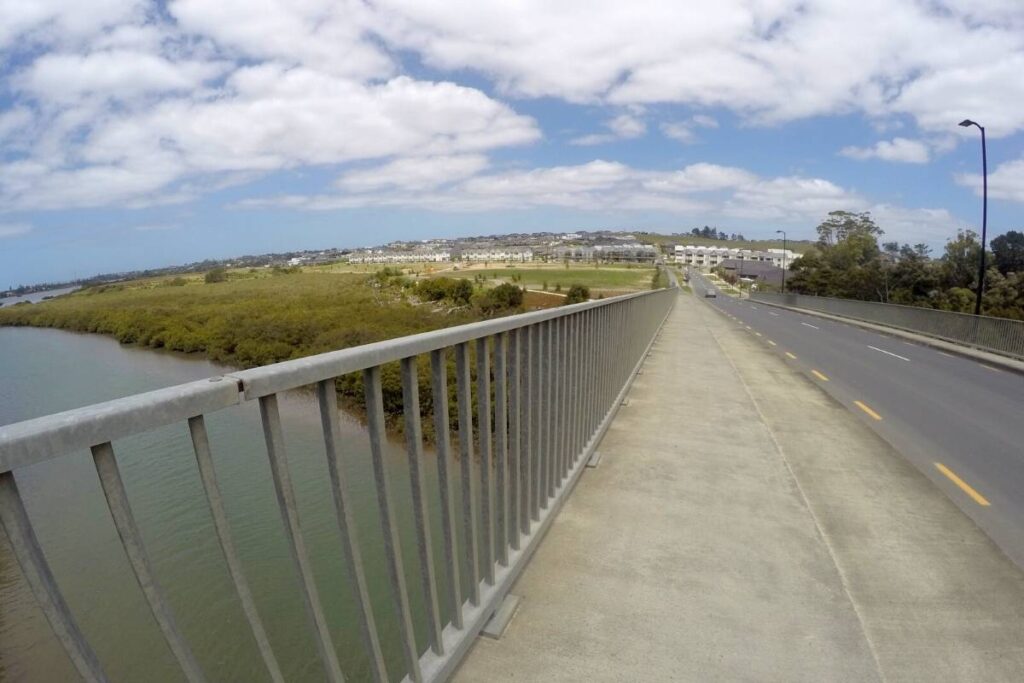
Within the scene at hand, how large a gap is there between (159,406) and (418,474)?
97cm

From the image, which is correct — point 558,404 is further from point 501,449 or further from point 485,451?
point 485,451

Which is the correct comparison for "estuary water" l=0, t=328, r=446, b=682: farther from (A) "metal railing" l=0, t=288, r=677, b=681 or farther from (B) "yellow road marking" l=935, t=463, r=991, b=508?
(B) "yellow road marking" l=935, t=463, r=991, b=508

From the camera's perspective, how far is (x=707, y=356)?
1185 cm

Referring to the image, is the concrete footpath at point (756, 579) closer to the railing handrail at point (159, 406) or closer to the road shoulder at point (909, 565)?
the road shoulder at point (909, 565)

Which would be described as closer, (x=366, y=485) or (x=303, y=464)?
(x=366, y=485)

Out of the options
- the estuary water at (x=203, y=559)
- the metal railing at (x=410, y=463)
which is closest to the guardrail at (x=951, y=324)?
the estuary water at (x=203, y=559)

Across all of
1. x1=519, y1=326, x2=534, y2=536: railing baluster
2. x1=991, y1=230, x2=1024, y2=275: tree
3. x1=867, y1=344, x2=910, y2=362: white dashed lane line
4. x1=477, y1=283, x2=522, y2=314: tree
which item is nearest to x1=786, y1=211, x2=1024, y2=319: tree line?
x1=991, y1=230, x2=1024, y2=275: tree

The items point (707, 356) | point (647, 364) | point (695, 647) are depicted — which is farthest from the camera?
point (707, 356)

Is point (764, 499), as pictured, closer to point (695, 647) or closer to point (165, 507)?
point (695, 647)

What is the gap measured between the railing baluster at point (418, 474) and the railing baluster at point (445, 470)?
3.6 inches

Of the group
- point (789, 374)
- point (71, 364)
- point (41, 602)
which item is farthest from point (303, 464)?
point (71, 364)

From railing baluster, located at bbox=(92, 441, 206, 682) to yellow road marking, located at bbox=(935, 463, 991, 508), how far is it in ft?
19.5

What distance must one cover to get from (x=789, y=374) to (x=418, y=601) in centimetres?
797

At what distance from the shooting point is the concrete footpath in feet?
8.26
